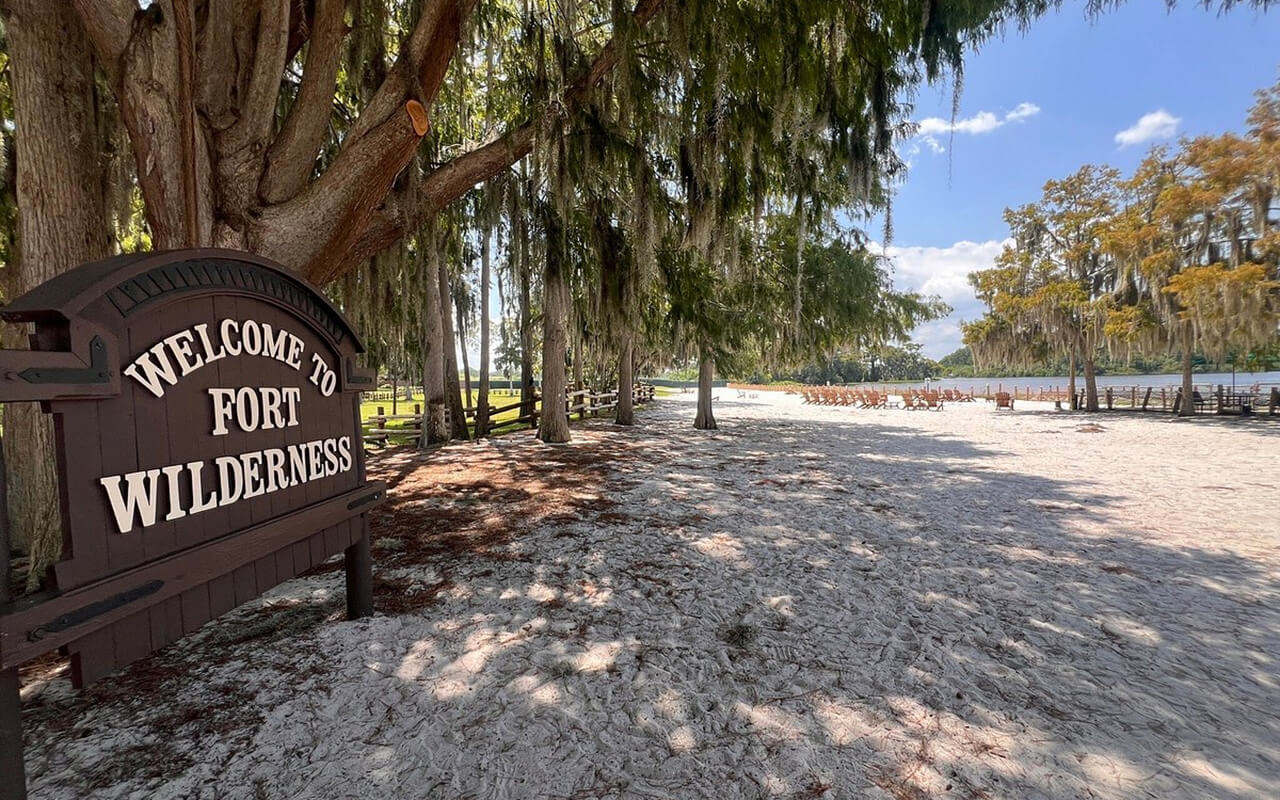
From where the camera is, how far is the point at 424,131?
411 cm

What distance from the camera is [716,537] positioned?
14.6 ft

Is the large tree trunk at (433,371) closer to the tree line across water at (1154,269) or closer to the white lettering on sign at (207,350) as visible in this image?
the white lettering on sign at (207,350)

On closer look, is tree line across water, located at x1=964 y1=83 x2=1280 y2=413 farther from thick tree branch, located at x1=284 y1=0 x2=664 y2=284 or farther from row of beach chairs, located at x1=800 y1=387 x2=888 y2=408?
thick tree branch, located at x1=284 y1=0 x2=664 y2=284

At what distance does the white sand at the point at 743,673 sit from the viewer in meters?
1.77

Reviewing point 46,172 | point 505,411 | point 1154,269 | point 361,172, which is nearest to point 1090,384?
point 1154,269

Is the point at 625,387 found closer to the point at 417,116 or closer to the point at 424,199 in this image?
the point at 424,199

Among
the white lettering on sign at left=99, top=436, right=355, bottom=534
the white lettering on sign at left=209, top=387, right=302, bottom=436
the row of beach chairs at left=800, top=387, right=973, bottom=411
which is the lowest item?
the row of beach chairs at left=800, top=387, right=973, bottom=411

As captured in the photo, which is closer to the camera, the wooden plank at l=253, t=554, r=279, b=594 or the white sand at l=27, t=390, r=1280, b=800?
the white sand at l=27, t=390, r=1280, b=800

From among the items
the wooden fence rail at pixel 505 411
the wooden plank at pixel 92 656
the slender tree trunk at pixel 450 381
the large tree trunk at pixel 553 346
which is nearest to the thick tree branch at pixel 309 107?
the wooden plank at pixel 92 656

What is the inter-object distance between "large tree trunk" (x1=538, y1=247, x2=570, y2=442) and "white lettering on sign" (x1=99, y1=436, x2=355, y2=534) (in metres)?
6.96

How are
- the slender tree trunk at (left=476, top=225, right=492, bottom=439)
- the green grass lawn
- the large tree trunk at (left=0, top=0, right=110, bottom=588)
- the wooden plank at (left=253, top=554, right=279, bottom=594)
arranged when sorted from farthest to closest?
the green grass lawn → the slender tree trunk at (left=476, top=225, right=492, bottom=439) → the large tree trunk at (left=0, top=0, right=110, bottom=588) → the wooden plank at (left=253, top=554, right=279, bottom=594)

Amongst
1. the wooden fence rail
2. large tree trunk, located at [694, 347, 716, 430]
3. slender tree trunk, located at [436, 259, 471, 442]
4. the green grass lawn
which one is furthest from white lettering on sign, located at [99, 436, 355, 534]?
large tree trunk, located at [694, 347, 716, 430]

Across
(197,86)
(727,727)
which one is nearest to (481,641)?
(727,727)

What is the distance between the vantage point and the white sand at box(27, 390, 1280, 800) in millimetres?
1773
